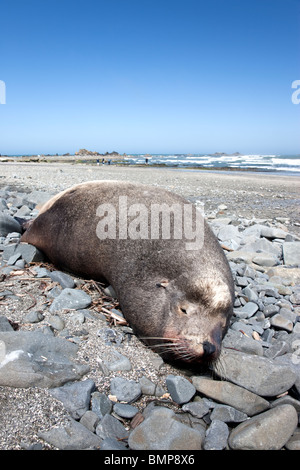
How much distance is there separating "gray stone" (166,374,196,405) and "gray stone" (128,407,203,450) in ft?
1.04

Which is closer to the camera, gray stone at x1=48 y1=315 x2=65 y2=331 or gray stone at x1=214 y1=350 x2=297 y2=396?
gray stone at x1=214 y1=350 x2=297 y2=396

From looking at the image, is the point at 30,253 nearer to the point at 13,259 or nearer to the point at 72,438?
the point at 13,259

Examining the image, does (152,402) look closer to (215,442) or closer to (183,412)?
(183,412)

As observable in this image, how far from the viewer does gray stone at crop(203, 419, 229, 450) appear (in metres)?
2.20

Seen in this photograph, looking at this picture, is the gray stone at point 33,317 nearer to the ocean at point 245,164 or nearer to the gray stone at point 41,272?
the gray stone at point 41,272

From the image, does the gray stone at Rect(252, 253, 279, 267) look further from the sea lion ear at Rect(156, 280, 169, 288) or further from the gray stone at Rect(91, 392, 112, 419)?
the gray stone at Rect(91, 392, 112, 419)

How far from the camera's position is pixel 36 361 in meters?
2.65

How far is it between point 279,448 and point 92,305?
89.4 inches

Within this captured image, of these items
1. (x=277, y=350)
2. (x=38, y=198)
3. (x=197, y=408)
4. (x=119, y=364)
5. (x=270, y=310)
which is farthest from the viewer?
(x=38, y=198)

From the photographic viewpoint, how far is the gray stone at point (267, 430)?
2.18 meters

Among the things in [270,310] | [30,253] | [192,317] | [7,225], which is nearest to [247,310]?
[270,310]

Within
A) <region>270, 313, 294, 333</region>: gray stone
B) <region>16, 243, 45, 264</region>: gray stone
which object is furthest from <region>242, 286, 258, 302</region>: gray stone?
<region>16, 243, 45, 264</region>: gray stone

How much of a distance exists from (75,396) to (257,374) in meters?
1.45
